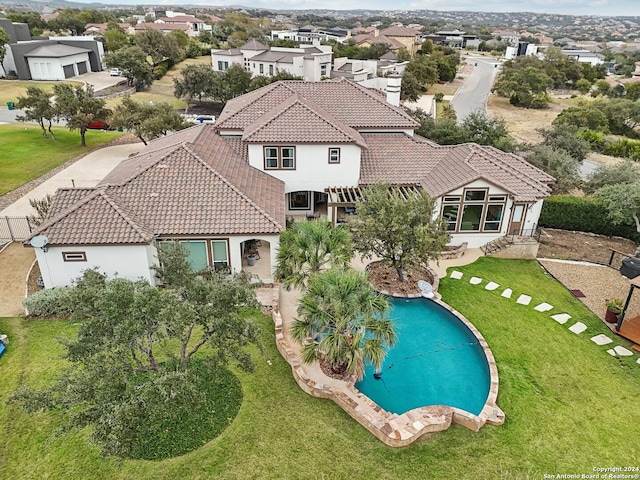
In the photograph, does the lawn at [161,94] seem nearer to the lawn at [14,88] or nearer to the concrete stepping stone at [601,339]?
the lawn at [14,88]

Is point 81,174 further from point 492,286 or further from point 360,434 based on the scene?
point 360,434

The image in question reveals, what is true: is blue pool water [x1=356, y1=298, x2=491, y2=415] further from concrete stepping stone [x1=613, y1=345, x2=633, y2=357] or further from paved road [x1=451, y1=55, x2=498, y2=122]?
paved road [x1=451, y1=55, x2=498, y2=122]

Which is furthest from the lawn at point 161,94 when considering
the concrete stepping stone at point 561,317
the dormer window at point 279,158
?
the concrete stepping stone at point 561,317

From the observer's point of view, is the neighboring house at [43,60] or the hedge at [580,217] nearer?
the hedge at [580,217]

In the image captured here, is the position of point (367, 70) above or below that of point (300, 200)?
above

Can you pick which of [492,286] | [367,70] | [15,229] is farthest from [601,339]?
[367,70]

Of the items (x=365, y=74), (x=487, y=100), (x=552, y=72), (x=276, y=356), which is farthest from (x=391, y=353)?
(x=552, y=72)

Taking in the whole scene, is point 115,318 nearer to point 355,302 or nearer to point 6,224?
point 355,302
